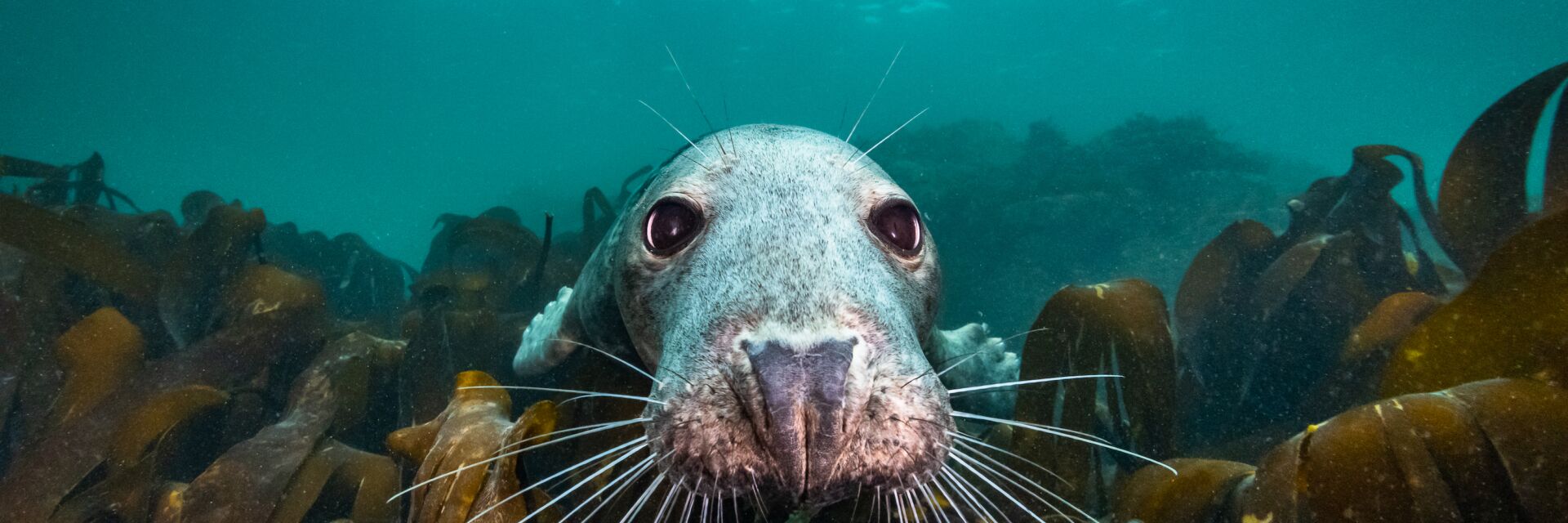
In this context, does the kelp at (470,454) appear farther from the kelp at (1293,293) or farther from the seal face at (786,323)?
the kelp at (1293,293)

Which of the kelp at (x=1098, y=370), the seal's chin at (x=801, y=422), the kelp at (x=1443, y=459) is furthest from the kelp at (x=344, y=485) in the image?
the kelp at (x=1443, y=459)

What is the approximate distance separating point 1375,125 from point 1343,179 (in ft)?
321

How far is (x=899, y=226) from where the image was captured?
1.73 metres

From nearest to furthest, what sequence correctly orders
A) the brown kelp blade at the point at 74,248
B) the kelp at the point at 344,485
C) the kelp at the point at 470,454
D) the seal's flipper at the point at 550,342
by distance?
the kelp at the point at 470,454 → the kelp at the point at 344,485 → the seal's flipper at the point at 550,342 → the brown kelp blade at the point at 74,248

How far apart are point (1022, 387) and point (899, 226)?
0.93 meters

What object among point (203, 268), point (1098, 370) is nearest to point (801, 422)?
point (1098, 370)

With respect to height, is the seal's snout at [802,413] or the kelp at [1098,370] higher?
the seal's snout at [802,413]

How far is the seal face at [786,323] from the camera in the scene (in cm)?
101

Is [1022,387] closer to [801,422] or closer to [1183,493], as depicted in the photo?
[1183,493]

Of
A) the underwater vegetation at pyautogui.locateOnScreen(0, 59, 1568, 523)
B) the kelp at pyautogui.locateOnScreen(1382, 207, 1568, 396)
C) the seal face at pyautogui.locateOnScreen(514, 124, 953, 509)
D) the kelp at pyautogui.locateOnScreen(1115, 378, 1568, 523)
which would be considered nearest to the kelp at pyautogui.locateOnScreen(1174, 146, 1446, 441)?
the underwater vegetation at pyautogui.locateOnScreen(0, 59, 1568, 523)

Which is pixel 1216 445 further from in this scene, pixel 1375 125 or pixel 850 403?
pixel 1375 125

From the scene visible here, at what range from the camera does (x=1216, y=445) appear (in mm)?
2320

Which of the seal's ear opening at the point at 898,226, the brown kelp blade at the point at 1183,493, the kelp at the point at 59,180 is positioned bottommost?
the brown kelp blade at the point at 1183,493

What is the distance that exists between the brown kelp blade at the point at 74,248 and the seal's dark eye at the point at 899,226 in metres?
4.63
